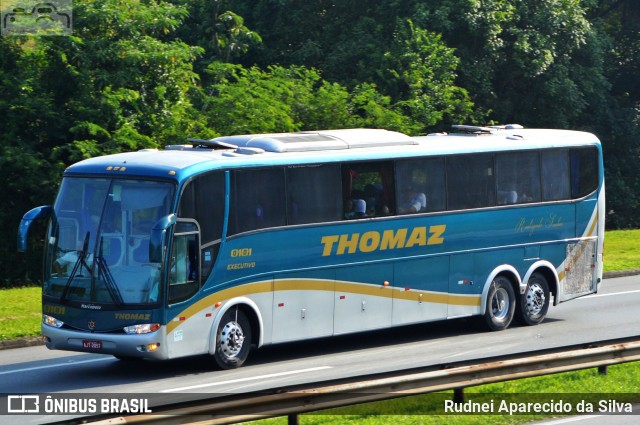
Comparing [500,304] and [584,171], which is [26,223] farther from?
Result: [584,171]

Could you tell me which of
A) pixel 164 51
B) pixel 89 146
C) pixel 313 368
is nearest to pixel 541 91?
pixel 164 51

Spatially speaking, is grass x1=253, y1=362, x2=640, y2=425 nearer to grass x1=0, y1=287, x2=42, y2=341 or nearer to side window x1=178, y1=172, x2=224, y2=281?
side window x1=178, y1=172, x2=224, y2=281

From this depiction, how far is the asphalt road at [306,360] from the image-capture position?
49.5ft

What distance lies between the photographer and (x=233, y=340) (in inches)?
650

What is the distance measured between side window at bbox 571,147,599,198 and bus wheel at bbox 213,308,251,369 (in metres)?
7.87

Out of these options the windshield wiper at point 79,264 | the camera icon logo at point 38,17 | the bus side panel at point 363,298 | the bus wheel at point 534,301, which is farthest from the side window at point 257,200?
the camera icon logo at point 38,17

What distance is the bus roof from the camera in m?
16.2

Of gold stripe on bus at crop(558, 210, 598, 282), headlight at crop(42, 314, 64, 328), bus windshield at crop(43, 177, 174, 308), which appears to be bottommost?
headlight at crop(42, 314, 64, 328)

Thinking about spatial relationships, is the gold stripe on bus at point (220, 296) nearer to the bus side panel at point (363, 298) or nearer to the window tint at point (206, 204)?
the window tint at point (206, 204)

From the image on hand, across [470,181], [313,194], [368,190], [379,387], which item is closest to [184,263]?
[313,194]

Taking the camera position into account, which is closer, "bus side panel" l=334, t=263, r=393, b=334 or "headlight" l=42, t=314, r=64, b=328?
"headlight" l=42, t=314, r=64, b=328

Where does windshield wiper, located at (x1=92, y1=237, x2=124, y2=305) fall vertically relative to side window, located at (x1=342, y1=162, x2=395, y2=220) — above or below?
below

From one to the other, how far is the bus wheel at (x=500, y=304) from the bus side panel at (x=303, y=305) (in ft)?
12.4

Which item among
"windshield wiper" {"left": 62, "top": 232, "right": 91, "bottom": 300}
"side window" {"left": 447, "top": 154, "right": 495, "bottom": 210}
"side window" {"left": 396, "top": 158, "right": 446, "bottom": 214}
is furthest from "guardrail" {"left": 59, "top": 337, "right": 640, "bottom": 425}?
"side window" {"left": 447, "top": 154, "right": 495, "bottom": 210}
